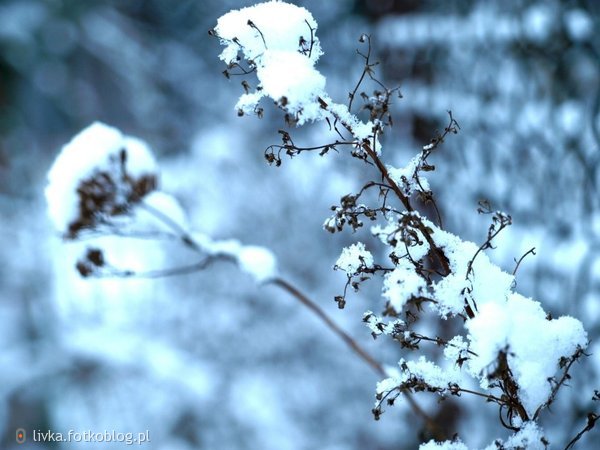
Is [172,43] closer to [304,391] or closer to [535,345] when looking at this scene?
[304,391]

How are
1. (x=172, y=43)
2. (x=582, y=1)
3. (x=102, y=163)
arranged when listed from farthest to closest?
(x=172, y=43) → (x=582, y=1) → (x=102, y=163)

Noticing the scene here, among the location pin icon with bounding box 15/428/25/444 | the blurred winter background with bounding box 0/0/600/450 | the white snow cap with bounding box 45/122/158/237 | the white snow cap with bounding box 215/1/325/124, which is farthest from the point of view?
the location pin icon with bounding box 15/428/25/444

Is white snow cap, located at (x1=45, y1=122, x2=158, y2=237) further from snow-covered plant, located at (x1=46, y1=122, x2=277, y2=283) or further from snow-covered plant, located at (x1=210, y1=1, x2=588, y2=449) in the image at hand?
snow-covered plant, located at (x1=210, y1=1, x2=588, y2=449)

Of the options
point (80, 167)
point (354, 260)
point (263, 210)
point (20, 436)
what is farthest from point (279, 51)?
point (20, 436)

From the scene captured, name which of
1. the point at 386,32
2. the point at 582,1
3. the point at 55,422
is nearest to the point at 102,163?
the point at 582,1

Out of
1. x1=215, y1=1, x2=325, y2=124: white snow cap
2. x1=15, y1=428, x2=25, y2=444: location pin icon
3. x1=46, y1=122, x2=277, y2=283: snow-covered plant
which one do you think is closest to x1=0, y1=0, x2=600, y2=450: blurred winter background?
x1=15, y1=428, x2=25, y2=444: location pin icon

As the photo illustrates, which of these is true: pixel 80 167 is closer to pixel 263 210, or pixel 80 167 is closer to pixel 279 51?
pixel 279 51
